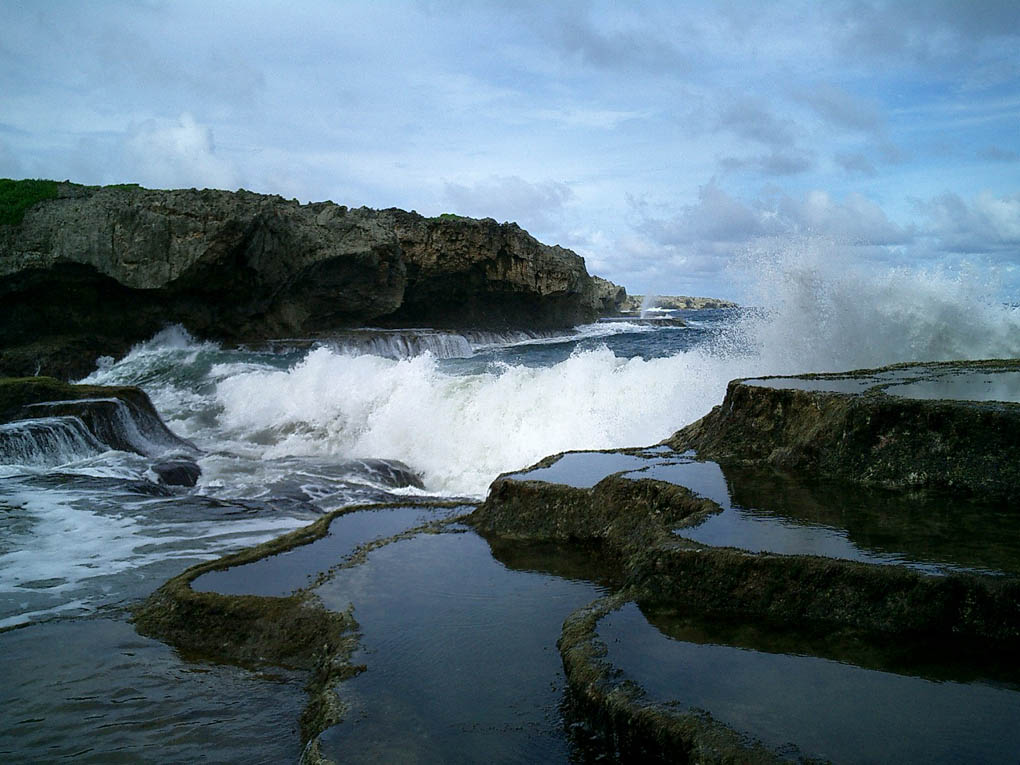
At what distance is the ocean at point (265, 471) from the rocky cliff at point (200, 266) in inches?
141

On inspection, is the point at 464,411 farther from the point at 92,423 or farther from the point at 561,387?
the point at 92,423

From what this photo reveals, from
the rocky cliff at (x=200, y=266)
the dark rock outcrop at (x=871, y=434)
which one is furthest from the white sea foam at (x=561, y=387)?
the rocky cliff at (x=200, y=266)

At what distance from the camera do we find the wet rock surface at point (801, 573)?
2.12 m

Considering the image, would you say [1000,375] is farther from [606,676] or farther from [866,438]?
[606,676]

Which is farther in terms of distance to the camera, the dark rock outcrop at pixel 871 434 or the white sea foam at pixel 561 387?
the white sea foam at pixel 561 387

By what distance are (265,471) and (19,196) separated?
16551 millimetres

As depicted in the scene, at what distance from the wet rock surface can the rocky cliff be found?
1909 centimetres

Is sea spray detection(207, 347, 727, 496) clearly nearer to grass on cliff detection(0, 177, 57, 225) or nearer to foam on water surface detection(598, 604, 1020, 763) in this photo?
foam on water surface detection(598, 604, 1020, 763)

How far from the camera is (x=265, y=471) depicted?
32.1ft

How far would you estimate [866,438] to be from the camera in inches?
179

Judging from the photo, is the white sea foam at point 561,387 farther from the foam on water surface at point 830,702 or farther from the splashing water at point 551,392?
the foam on water surface at point 830,702

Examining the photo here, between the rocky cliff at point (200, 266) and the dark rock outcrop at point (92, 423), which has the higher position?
the rocky cliff at point (200, 266)

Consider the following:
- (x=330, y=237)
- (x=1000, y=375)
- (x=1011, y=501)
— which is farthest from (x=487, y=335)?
(x=1011, y=501)

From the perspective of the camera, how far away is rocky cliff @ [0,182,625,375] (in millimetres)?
20609
